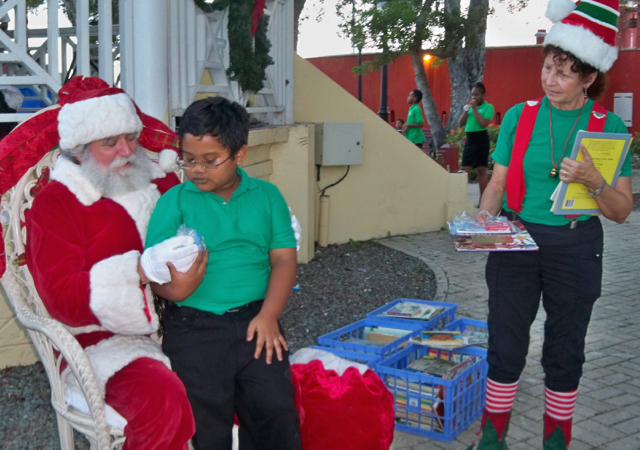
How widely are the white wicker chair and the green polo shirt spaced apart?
405 mm

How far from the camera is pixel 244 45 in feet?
16.9

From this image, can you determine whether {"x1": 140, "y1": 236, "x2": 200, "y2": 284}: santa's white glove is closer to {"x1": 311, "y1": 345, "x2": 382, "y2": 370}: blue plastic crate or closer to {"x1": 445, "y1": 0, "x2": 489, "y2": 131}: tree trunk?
{"x1": 311, "y1": 345, "x2": 382, "y2": 370}: blue plastic crate

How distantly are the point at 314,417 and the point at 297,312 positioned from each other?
8.47 feet

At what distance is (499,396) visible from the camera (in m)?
3.06

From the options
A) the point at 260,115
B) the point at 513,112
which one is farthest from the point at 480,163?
the point at 513,112

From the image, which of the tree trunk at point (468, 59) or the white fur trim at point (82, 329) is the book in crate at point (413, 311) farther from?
the tree trunk at point (468, 59)

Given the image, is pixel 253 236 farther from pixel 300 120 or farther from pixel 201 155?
pixel 300 120

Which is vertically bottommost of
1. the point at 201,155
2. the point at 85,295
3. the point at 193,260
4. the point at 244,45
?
the point at 85,295

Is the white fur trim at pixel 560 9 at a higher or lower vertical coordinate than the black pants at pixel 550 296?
higher

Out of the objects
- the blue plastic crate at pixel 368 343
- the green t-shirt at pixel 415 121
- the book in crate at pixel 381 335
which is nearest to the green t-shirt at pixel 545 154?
the blue plastic crate at pixel 368 343

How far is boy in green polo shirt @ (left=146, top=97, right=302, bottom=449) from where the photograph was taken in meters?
2.37

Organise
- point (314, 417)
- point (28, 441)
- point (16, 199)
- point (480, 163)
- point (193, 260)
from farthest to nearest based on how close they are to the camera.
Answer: point (480, 163)
point (28, 441)
point (314, 417)
point (16, 199)
point (193, 260)

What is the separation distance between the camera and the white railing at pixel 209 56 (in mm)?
4605

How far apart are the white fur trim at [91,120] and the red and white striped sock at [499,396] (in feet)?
6.35
